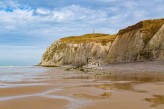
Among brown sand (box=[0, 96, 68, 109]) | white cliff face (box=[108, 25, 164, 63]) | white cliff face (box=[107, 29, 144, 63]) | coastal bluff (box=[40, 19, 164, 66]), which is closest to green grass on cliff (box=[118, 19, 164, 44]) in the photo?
coastal bluff (box=[40, 19, 164, 66])

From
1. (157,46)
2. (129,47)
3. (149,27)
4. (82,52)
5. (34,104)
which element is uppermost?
(149,27)

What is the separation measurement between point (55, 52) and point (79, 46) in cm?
1592

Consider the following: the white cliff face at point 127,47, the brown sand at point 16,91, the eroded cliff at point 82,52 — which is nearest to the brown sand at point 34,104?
the brown sand at point 16,91

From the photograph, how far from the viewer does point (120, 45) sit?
48656mm

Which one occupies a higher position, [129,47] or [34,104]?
[129,47]

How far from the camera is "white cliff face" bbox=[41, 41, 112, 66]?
220 ft

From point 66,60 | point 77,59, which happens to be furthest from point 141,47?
point 66,60

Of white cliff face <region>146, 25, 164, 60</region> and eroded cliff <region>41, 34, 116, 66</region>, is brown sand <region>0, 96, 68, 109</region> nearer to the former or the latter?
white cliff face <region>146, 25, 164, 60</region>

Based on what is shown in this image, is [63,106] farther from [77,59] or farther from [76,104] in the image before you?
[77,59]

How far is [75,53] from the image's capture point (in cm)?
7656

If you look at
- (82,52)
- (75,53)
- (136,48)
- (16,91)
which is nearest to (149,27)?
(136,48)

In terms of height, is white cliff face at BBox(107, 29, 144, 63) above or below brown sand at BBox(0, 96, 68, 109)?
above

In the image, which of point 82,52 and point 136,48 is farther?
point 82,52

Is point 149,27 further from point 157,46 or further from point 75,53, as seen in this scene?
point 75,53
